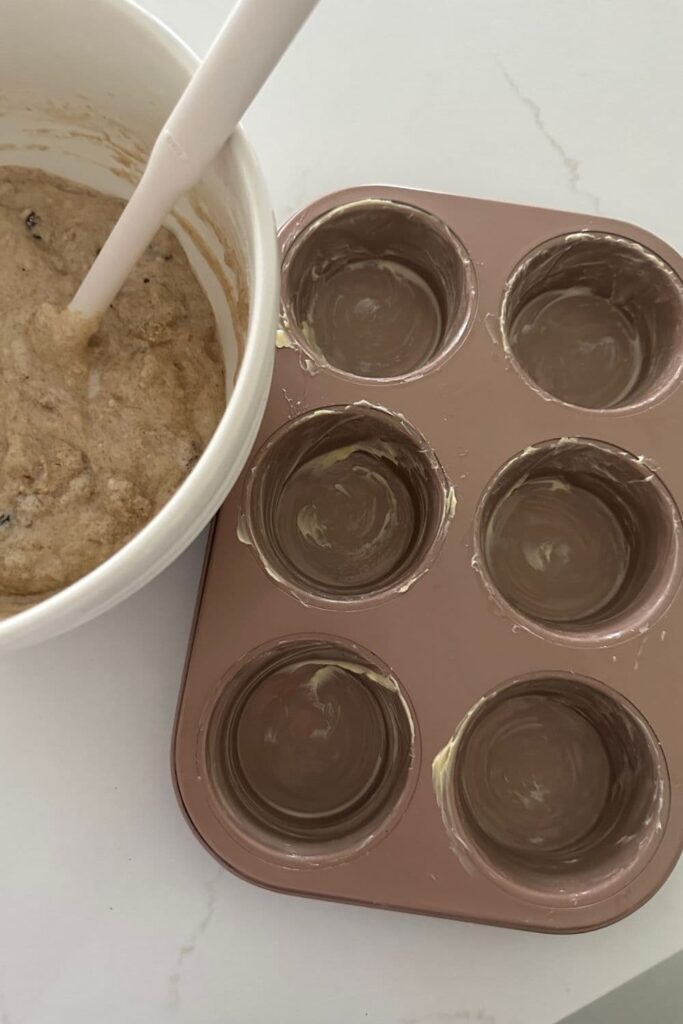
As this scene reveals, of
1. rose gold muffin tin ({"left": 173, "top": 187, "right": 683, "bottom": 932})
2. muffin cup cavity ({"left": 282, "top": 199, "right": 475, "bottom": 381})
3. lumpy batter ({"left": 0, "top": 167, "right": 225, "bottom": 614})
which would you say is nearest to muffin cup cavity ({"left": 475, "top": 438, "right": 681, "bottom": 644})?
rose gold muffin tin ({"left": 173, "top": 187, "right": 683, "bottom": 932})

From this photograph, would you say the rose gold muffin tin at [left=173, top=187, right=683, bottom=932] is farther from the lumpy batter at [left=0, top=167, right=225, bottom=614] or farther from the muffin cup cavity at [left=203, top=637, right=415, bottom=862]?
the lumpy batter at [left=0, top=167, right=225, bottom=614]

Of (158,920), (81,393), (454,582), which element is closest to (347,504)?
(454,582)

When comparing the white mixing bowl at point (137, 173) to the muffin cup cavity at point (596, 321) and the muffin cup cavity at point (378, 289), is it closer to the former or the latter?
the muffin cup cavity at point (378, 289)

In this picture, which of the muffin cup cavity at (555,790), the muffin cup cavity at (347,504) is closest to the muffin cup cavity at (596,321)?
the muffin cup cavity at (347,504)

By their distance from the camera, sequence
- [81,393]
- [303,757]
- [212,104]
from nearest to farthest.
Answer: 1. [212,104]
2. [81,393]
3. [303,757]

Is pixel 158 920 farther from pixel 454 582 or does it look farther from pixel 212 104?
pixel 212 104

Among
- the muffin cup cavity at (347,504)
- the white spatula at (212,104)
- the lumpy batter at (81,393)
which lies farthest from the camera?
the muffin cup cavity at (347,504)

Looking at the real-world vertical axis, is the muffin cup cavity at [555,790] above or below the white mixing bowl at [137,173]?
below
